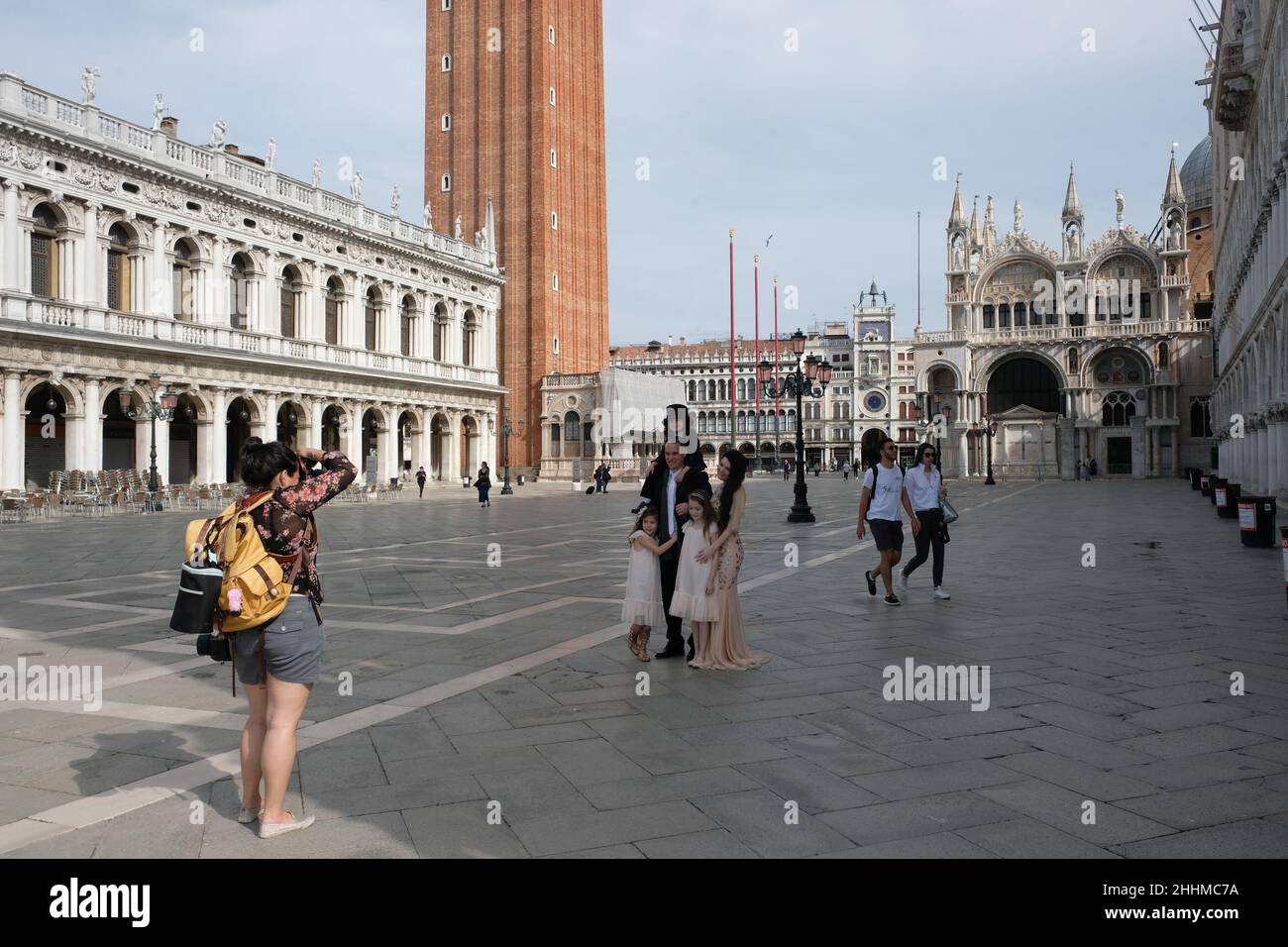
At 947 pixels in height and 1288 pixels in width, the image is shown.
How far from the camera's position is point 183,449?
118ft

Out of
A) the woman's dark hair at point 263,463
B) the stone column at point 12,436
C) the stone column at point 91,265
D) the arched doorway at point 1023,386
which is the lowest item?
the woman's dark hair at point 263,463

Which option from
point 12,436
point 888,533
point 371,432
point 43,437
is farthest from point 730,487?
point 371,432

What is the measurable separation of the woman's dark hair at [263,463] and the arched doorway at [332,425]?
125 ft

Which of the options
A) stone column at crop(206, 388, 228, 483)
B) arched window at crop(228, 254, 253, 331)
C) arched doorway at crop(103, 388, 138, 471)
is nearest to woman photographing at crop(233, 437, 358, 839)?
stone column at crop(206, 388, 228, 483)

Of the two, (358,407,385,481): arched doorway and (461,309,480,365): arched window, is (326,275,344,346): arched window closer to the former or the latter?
(358,407,385,481): arched doorway

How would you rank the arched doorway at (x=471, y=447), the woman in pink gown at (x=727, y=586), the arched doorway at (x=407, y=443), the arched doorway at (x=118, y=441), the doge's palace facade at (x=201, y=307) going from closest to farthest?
1. the woman in pink gown at (x=727, y=586)
2. the doge's palace facade at (x=201, y=307)
3. the arched doorway at (x=118, y=441)
4. the arched doorway at (x=407, y=443)
5. the arched doorway at (x=471, y=447)

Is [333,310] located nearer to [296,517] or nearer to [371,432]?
[371,432]

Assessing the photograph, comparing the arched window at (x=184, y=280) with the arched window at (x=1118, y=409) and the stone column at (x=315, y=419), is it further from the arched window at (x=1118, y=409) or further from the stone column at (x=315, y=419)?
the arched window at (x=1118, y=409)

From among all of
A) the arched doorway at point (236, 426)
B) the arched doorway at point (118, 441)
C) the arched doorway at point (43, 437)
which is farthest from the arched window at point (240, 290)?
the arched doorway at point (43, 437)

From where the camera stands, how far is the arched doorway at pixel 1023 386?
57216 millimetres

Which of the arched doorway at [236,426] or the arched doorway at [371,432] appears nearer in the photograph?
the arched doorway at [236,426]

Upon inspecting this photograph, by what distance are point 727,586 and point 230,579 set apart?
3671 mm

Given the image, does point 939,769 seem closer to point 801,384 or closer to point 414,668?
point 414,668
